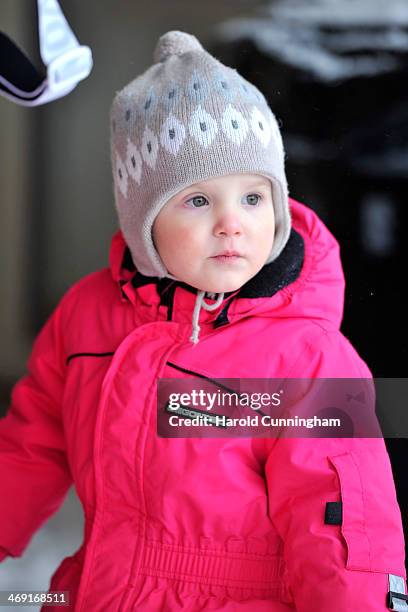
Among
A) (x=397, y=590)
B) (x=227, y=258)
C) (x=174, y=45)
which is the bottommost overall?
(x=397, y=590)

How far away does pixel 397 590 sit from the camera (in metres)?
0.98

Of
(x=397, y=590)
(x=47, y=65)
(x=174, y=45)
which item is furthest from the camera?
(x=174, y=45)

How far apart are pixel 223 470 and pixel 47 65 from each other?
0.59 meters

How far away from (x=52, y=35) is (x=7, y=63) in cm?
9

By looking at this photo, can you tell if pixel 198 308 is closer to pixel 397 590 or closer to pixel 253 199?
pixel 253 199

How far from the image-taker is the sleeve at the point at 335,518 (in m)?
0.97

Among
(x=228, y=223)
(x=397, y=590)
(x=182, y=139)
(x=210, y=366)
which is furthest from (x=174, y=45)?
(x=397, y=590)

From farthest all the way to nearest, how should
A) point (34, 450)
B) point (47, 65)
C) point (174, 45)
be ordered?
point (34, 450) → point (174, 45) → point (47, 65)

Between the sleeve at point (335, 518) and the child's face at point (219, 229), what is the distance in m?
0.15

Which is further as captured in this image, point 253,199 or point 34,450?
point 34,450

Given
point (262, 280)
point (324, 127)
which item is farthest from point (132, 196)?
point (324, 127)

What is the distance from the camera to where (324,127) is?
127cm

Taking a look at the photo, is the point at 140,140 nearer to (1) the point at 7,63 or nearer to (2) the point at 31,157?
(1) the point at 7,63

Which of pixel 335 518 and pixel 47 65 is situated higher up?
pixel 47 65
